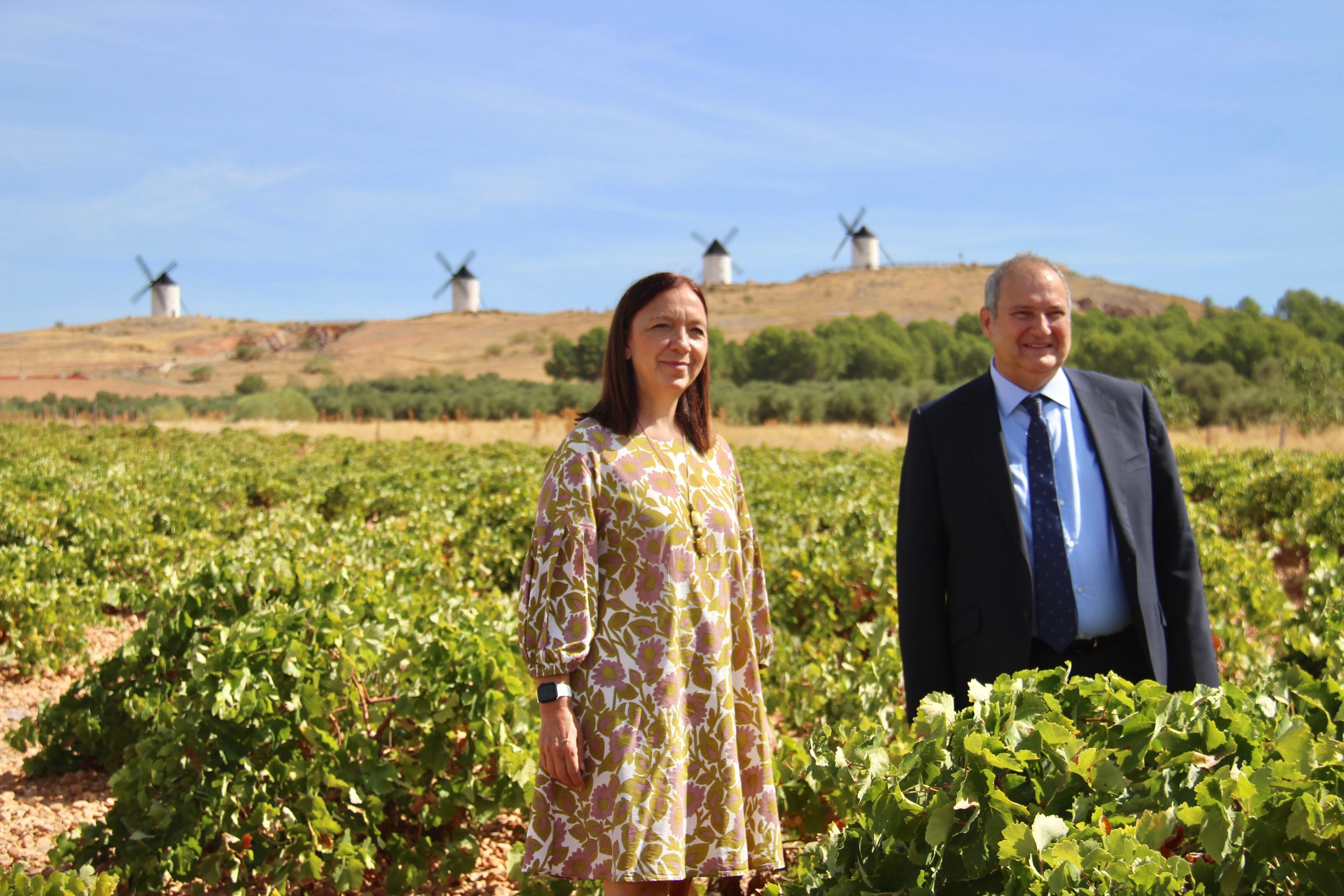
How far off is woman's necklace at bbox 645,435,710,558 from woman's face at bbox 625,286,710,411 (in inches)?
5.7

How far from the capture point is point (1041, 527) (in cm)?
270

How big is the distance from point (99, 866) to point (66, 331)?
113588mm

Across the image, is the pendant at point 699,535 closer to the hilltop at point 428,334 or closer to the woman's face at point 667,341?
the woman's face at point 667,341

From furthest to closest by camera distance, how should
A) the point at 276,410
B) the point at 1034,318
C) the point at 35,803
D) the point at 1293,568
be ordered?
the point at 276,410 < the point at 1293,568 < the point at 35,803 < the point at 1034,318

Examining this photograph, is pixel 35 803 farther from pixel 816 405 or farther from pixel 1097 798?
pixel 816 405

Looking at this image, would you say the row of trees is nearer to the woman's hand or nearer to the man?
the man

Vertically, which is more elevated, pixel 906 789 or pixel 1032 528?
pixel 1032 528

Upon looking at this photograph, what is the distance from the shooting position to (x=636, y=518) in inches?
95.2

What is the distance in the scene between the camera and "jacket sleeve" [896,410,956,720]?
2.79 metres

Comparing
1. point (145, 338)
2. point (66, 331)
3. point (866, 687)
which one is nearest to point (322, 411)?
point (866, 687)

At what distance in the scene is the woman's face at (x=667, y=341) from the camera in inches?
99.3

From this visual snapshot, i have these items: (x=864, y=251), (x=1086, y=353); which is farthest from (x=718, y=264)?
(x=1086, y=353)

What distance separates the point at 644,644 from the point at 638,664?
0.15ft

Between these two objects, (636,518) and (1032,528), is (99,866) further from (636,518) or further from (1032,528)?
(1032,528)
